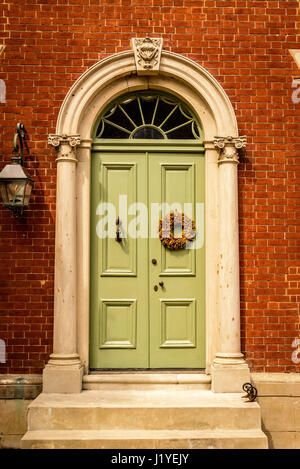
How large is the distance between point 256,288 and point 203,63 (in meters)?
2.67

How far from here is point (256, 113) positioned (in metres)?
5.84

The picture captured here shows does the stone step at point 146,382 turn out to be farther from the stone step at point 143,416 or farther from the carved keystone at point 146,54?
the carved keystone at point 146,54

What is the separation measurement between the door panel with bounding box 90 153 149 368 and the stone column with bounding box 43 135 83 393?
0.96 feet

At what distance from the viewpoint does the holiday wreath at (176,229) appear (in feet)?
19.0

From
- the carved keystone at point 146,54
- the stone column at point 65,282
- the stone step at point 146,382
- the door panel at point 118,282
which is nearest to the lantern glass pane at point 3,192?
the stone column at point 65,282

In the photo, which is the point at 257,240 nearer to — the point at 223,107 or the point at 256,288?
the point at 256,288

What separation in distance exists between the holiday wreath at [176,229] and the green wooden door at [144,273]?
7cm

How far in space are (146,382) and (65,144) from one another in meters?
2.79

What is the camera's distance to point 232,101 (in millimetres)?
5824

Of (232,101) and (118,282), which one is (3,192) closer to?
(118,282)

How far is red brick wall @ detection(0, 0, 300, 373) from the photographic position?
5648mm

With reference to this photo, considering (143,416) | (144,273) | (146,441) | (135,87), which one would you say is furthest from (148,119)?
(146,441)
